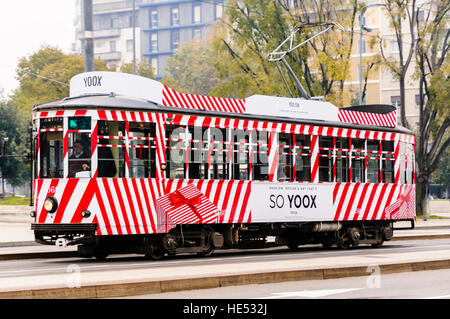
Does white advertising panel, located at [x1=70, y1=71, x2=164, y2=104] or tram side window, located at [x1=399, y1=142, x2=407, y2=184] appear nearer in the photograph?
white advertising panel, located at [x1=70, y1=71, x2=164, y2=104]

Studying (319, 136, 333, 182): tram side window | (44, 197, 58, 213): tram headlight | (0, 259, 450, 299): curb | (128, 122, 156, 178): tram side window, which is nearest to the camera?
(0, 259, 450, 299): curb

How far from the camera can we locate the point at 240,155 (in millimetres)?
19531

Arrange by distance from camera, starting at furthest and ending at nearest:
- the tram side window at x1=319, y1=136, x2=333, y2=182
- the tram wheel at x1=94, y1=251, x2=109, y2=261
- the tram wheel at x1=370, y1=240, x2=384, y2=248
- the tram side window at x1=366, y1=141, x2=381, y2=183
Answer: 1. the tram wheel at x1=370, y1=240, x2=384, y2=248
2. the tram side window at x1=366, y1=141, x2=381, y2=183
3. the tram side window at x1=319, y1=136, x2=333, y2=182
4. the tram wheel at x1=94, y1=251, x2=109, y2=261

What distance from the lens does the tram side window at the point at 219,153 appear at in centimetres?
1897

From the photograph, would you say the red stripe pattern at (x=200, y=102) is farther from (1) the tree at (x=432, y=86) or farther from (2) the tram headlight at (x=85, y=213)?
(1) the tree at (x=432, y=86)

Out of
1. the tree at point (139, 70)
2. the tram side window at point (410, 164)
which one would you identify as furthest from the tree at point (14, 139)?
the tram side window at point (410, 164)

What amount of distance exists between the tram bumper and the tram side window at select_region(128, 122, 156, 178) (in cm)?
152

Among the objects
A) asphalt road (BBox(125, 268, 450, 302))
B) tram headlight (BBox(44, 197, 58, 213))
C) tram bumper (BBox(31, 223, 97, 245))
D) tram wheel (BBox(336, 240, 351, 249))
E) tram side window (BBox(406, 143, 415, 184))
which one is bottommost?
tram wheel (BBox(336, 240, 351, 249))

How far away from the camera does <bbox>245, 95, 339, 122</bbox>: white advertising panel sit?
2030 cm

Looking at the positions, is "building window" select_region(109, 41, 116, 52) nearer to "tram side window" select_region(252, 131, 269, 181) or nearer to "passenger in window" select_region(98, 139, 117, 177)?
"tram side window" select_region(252, 131, 269, 181)

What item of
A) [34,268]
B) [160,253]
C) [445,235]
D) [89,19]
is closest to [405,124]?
[445,235]

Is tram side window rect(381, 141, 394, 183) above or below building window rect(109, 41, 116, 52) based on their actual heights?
below

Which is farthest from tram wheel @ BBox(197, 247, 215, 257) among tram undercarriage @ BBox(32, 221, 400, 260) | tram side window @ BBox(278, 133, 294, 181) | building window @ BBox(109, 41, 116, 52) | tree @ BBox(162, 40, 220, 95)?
building window @ BBox(109, 41, 116, 52)
